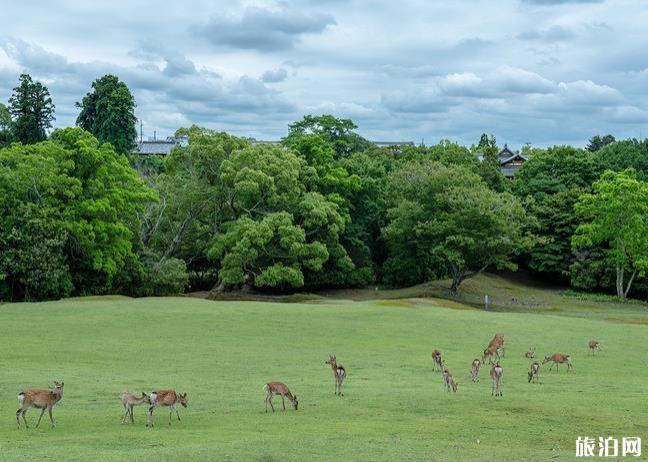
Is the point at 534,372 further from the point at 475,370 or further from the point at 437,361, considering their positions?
the point at 437,361

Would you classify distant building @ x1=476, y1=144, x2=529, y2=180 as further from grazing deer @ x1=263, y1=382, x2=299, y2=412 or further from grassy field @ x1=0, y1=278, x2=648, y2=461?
grazing deer @ x1=263, y1=382, x2=299, y2=412

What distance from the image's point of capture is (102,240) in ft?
177

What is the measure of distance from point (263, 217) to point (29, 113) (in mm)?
34107

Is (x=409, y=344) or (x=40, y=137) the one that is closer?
(x=409, y=344)

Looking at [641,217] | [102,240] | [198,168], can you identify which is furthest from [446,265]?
[102,240]

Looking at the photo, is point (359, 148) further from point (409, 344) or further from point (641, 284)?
point (409, 344)

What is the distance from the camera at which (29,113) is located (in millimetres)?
83375

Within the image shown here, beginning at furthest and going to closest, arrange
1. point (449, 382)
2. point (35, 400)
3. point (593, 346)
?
point (593, 346) → point (449, 382) → point (35, 400)

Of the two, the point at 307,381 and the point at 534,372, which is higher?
the point at 534,372

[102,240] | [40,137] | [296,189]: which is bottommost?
[102,240]

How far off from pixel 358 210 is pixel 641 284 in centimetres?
2743

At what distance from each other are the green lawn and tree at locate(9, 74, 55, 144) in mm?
44225

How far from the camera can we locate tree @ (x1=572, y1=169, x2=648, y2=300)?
67312mm

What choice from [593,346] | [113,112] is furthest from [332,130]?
[593,346]
